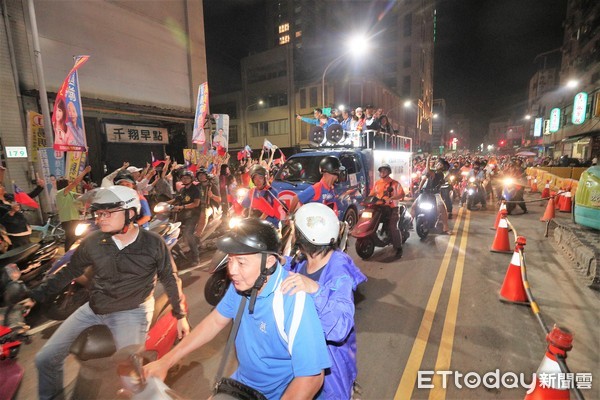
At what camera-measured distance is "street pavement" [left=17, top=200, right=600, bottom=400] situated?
3221 mm

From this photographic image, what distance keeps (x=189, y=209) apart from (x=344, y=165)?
4.39 metres

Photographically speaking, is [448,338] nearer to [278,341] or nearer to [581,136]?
[278,341]

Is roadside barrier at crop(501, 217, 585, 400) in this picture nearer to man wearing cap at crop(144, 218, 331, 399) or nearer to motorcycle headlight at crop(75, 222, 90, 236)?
man wearing cap at crop(144, 218, 331, 399)

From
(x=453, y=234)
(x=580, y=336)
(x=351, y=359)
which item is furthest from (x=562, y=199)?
(x=351, y=359)

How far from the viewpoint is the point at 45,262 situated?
16.0ft

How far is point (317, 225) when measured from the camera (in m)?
2.38

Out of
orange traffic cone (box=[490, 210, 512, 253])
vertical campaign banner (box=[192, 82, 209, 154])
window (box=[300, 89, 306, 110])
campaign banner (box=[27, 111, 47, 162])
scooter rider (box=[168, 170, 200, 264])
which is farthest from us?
window (box=[300, 89, 306, 110])

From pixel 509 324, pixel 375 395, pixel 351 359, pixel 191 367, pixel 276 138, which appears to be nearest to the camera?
pixel 351 359

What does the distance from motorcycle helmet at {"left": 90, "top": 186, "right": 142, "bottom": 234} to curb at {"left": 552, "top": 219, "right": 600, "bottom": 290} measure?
709cm

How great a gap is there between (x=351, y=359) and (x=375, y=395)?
1.28 metres

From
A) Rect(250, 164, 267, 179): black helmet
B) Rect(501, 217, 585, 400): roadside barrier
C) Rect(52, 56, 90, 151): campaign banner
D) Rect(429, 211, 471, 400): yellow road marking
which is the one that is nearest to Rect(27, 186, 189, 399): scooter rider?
Rect(429, 211, 471, 400): yellow road marking

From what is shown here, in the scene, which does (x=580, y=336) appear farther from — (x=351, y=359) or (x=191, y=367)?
(x=191, y=367)

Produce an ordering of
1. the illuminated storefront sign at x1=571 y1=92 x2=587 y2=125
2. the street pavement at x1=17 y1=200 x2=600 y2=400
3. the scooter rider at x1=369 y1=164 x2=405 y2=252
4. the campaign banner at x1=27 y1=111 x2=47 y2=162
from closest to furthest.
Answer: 1. the street pavement at x1=17 y1=200 x2=600 y2=400
2. the scooter rider at x1=369 y1=164 x2=405 y2=252
3. the campaign banner at x1=27 y1=111 x2=47 y2=162
4. the illuminated storefront sign at x1=571 y1=92 x2=587 y2=125

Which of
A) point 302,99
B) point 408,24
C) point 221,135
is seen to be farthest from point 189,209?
point 408,24
